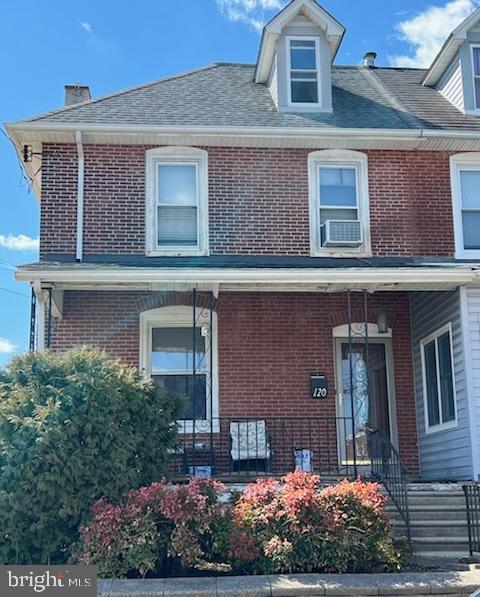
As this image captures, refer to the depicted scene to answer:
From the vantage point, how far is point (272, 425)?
12.3 meters

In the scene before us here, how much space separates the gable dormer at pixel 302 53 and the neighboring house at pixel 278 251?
2.9 inches

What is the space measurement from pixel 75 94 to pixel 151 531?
9955mm

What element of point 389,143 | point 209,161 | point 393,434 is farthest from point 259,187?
point 393,434

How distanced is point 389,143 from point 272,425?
16.4 feet

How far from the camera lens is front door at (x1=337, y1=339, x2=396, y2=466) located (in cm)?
1280

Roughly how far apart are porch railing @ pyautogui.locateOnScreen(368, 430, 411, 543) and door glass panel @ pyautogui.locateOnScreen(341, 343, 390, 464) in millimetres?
1309

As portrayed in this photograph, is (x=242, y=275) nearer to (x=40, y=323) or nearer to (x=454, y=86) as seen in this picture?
(x=40, y=323)

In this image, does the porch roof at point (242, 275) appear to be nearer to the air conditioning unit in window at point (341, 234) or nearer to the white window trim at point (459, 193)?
the air conditioning unit in window at point (341, 234)

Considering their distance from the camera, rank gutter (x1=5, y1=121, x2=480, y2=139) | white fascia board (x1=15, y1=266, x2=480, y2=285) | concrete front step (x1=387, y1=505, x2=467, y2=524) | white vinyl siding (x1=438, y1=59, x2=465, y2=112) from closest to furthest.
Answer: concrete front step (x1=387, y1=505, x2=467, y2=524) < white fascia board (x1=15, y1=266, x2=480, y2=285) < gutter (x1=5, y1=121, x2=480, y2=139) < white vinyl siding (x1=438, y1=59, x2=465, y2=112)

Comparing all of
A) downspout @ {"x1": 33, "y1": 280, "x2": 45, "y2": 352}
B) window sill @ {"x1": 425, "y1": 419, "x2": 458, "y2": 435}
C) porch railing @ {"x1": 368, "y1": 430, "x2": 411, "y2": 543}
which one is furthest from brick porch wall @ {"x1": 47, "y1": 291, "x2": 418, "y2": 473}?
porch railing @ {"x1": 368, "y1": 430, "x2": 411, "y2": 543}

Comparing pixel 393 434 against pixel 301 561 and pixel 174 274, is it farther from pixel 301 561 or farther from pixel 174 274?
pixel 301 561

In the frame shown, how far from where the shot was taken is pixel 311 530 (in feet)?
25.5

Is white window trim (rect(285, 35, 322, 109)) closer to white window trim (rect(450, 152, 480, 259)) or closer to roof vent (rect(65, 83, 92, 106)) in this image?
white window trim (rect(450, 152, 480, 259))

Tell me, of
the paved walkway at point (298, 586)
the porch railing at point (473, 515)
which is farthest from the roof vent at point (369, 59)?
the paved walkway at point (298, 586)
